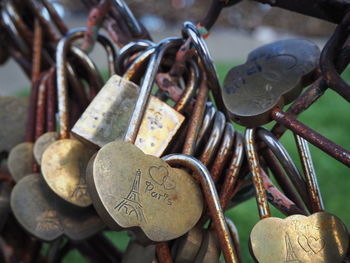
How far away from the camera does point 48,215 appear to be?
550 mm

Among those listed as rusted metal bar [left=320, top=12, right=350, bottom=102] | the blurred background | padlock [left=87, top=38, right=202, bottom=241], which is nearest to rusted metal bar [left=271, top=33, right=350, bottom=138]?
rusted metal bar [left=320, top=12, right=350, bottom=102]

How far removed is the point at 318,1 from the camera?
0.46m

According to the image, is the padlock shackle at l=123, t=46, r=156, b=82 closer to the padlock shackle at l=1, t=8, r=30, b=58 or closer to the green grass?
the padlock shackle at l=1, t=8, r=30, b=58

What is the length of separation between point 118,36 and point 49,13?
0.41ft

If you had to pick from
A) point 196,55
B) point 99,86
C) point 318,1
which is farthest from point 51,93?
point 318,1

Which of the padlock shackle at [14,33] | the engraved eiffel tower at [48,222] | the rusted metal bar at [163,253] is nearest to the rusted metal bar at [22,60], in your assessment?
the padlock shackle at [14,33]

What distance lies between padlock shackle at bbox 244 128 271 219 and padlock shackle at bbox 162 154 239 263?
36 millimetres

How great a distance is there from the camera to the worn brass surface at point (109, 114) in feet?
1.65

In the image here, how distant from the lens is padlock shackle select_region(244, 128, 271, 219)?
46 centimetres

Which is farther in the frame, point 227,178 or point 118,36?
point 118,36

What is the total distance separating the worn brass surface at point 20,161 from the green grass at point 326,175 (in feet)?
1.01

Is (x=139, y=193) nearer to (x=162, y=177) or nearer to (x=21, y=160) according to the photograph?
(x=162, y=177)

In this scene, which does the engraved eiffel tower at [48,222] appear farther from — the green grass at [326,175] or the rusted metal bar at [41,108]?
the green grass at [326,175]

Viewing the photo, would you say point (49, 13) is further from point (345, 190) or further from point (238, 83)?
point (345, 190)
